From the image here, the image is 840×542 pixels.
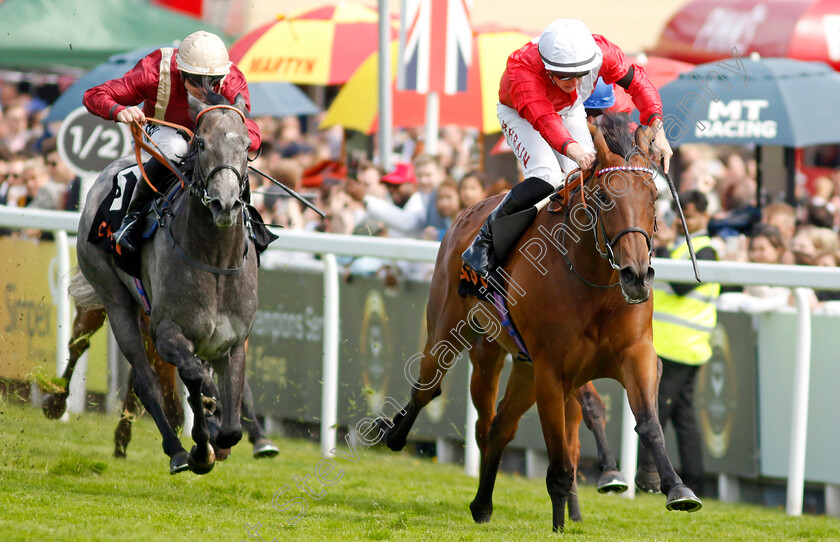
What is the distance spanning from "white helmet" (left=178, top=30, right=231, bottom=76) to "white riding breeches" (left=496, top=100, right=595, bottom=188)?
1484 mm

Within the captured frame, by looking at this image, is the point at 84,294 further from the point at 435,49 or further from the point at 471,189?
the point at 435,49

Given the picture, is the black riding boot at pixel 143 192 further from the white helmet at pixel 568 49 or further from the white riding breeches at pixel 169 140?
the white helmet at pixel 568 49

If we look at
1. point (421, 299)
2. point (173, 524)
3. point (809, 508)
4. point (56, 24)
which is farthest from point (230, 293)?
point (56, 24)

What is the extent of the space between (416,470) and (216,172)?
10.1 feet

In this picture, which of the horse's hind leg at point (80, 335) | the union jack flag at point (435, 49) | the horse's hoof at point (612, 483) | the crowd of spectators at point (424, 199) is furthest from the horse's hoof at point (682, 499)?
the union jack flag at point (435, 49)

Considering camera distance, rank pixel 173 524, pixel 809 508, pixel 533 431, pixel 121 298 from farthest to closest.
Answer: pixel 533 431 < pixel 809 508 < pixel 121 298 < pixel 173 524

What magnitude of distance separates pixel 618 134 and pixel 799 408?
92.3 inches

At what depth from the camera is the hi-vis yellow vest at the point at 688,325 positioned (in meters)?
6.94

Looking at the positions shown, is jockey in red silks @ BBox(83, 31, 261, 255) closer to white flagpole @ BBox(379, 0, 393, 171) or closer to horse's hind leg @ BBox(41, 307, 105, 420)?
horse's hind leg @ BBox(41, 307, 105, 420)

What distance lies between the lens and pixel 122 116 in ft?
18.8

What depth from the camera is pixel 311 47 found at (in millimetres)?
13133

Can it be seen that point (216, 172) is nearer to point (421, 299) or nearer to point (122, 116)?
point (122, 116)

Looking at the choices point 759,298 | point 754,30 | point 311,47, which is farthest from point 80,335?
point 754,30

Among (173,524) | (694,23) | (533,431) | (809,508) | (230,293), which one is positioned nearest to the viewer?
(173,524)
